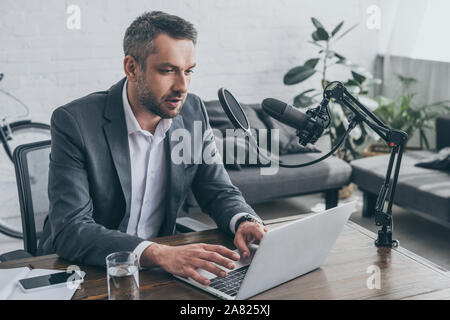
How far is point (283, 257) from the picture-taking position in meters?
1.16

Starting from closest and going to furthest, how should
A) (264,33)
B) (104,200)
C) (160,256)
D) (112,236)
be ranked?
(160,256)
(112,236)
(104,200)
(264,33)

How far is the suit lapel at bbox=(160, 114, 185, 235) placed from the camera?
1683 mm

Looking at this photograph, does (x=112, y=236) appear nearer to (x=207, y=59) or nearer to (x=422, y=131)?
(x=207, y=59)

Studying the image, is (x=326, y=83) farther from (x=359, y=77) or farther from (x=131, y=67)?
(x=131, y=67)

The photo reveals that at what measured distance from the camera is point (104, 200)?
5.17 feet

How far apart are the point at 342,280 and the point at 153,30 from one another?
2.87 ft

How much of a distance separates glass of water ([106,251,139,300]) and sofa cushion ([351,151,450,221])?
233 cm

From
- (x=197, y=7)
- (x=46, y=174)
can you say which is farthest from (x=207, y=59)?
(x=46, y=174)

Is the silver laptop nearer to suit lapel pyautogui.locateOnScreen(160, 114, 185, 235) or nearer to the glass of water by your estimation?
the glass of water

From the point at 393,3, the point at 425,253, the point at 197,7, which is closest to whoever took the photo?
the point at 425,253

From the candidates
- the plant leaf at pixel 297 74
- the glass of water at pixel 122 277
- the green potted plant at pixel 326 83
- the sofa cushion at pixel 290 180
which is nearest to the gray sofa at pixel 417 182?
the sofa cushion at pixel 290 180

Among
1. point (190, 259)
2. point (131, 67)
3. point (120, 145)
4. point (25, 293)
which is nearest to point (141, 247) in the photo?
point (190, 259)

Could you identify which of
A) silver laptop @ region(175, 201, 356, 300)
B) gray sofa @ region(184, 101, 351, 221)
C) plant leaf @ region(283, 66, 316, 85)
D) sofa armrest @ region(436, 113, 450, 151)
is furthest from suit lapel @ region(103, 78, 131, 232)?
sofa armrest @ region(436, 113, 450, 151)
